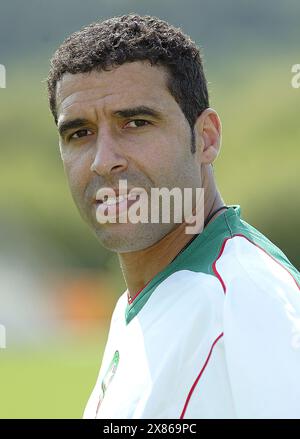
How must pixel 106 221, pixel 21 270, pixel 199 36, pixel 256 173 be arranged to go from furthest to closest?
pixel 199 36 → pixel 256 173 → pixel 21 270 → pixel 106 221

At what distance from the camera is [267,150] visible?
22281mm

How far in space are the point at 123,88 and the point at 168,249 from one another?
1.56 feet

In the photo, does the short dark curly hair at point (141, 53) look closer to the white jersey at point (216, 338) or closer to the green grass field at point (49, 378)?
the white jersey at point (216, 338)

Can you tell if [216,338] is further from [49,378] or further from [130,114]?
[49,378]

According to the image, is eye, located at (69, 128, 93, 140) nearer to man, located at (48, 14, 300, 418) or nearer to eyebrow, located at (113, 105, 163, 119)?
man, located at (48, 14, 300, 418)

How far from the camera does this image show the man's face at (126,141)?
2.12m

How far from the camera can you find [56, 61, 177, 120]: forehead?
84.4 inches

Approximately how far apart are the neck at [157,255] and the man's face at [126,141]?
43 millimetres

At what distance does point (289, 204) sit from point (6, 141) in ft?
27.4

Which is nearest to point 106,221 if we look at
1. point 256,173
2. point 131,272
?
point 131,272

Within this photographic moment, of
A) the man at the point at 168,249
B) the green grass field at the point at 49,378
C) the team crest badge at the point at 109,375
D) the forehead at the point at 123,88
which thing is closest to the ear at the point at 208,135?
the man at the point at 168,249

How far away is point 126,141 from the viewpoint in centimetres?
212

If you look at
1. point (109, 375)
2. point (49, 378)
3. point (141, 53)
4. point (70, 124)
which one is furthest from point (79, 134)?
point (49, 378)

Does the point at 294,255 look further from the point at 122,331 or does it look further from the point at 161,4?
the point at 122,331
